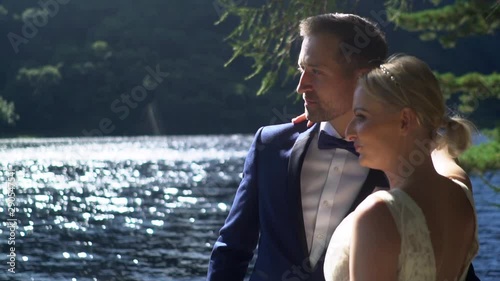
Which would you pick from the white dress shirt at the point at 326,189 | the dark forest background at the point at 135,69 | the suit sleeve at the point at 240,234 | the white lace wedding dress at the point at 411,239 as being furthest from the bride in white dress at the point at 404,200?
the dark forest background at the point at 135,69

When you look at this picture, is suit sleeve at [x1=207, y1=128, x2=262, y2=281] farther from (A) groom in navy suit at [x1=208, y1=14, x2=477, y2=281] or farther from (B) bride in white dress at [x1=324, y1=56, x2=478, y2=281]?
(B) bride in white dress at [x1=324, y1=56, x2=478, y2=281]

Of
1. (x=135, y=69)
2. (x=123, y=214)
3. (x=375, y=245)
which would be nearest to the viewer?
(x=375, y=245)

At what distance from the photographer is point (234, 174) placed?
61156 millimetres

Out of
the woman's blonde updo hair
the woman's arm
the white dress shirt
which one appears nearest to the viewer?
the woman's arm

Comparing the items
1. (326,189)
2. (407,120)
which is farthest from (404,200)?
(326,189)

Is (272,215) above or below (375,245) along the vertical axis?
below

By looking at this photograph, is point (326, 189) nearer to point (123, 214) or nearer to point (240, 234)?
point (240, 234)

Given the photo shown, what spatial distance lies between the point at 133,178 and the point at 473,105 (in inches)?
1864

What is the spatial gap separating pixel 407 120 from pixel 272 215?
86 centimetres

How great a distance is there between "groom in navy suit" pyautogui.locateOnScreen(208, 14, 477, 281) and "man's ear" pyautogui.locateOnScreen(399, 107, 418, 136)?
27.1 inches

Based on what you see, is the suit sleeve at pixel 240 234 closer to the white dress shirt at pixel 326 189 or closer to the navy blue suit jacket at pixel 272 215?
the navy blue suit jacket at pixel 272 215

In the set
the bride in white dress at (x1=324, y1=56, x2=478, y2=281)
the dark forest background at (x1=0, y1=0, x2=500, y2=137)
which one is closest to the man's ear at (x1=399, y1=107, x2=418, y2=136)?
the bride in white dress at (x1=324, y1=56, x2=478, y2=281)

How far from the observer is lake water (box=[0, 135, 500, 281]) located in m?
28.2

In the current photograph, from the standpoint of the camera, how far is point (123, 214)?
41.9m
